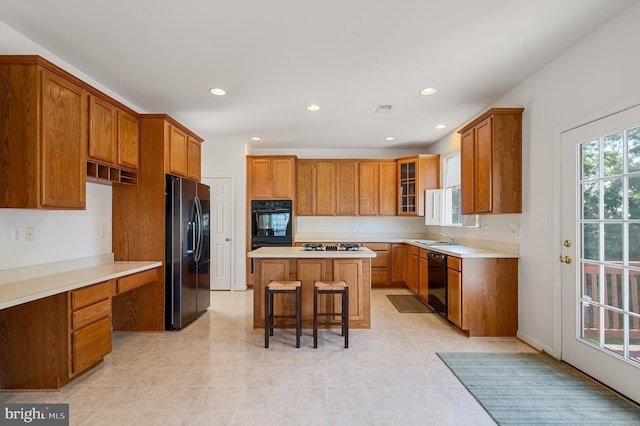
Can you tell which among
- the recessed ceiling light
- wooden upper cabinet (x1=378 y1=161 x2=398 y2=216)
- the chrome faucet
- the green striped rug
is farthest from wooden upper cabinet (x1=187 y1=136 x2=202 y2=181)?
the chrome faucet

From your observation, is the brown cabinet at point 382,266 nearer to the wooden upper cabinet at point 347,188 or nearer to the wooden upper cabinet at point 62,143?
the wooden upper cabinet at point 347,188

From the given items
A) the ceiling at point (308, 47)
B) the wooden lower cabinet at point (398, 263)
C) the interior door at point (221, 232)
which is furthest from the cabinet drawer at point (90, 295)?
the wooden lower cabinet at point (398, 263)

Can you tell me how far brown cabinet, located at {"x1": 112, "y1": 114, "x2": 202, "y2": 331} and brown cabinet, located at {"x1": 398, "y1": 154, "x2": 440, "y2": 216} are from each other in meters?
3.96

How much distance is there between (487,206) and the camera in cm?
316

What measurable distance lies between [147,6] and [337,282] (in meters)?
2.74

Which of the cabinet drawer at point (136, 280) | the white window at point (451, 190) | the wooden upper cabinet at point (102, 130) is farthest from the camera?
the white window at point (451, 190)

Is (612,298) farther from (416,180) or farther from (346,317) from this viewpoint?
(416,180)

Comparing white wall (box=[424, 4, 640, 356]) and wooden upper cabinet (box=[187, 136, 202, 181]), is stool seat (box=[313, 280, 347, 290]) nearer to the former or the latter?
white wall (box=[424, 4, 640, 356])

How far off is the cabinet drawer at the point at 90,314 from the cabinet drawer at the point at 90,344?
4 cm

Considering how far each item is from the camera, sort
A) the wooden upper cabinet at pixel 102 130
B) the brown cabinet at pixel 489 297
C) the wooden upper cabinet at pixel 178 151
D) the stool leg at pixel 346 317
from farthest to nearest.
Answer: the wooden upper cabinet at pixel 178 151 < the brown cabinet at pixel 489 297 < the stool leg at pixel 346 317 < the wooden upper cabinet at pixel 102 130

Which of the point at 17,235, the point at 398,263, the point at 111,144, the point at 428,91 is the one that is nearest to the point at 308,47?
the point at 428,91

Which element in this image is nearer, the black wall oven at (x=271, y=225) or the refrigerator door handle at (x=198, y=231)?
the refrigerator door handle at (x=198, y=231)

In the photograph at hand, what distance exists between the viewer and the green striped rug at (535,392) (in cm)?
188

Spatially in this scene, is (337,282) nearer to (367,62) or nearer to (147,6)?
(367,62)
